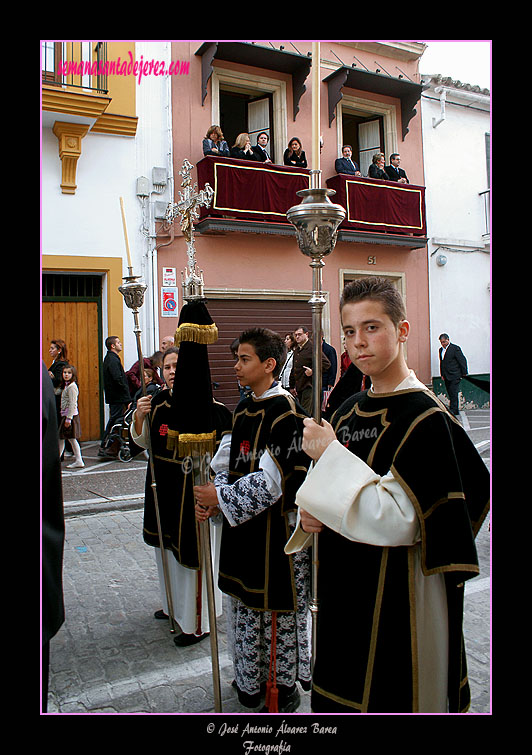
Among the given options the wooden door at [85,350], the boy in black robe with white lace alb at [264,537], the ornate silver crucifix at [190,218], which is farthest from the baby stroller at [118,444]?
the ornate silver crucifix at [190,218]

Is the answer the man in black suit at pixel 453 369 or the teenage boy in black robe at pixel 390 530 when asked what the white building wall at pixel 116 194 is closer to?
the man in black suit at pixel 453 369

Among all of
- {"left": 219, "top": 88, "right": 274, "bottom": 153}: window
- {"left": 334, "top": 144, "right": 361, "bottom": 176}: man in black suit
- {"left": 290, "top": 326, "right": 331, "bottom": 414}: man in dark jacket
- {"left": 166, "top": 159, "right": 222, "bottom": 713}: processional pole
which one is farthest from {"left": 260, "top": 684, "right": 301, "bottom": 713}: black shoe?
{"left": 219, "top": 88, "right": 274, "bottom": 153}: window

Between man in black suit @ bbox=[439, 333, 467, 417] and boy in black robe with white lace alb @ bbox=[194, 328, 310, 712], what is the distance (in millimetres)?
10559

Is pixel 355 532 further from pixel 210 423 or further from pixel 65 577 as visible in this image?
pixel 65 577

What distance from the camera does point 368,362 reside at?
1.88m

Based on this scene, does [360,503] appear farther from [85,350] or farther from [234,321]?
[234,321]

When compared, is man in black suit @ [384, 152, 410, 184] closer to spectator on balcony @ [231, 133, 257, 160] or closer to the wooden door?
spectator on balcony @ [231, 133, 257, 160]

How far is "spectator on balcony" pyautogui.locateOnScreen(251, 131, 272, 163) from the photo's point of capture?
11.9m

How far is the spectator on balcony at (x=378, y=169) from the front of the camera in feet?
43.2

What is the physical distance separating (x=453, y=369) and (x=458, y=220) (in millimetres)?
4195

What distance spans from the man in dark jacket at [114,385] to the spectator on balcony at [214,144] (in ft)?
14.7

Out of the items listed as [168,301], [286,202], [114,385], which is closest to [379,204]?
[286,202]

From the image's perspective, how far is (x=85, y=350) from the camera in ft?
34.9

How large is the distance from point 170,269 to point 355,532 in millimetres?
9927
